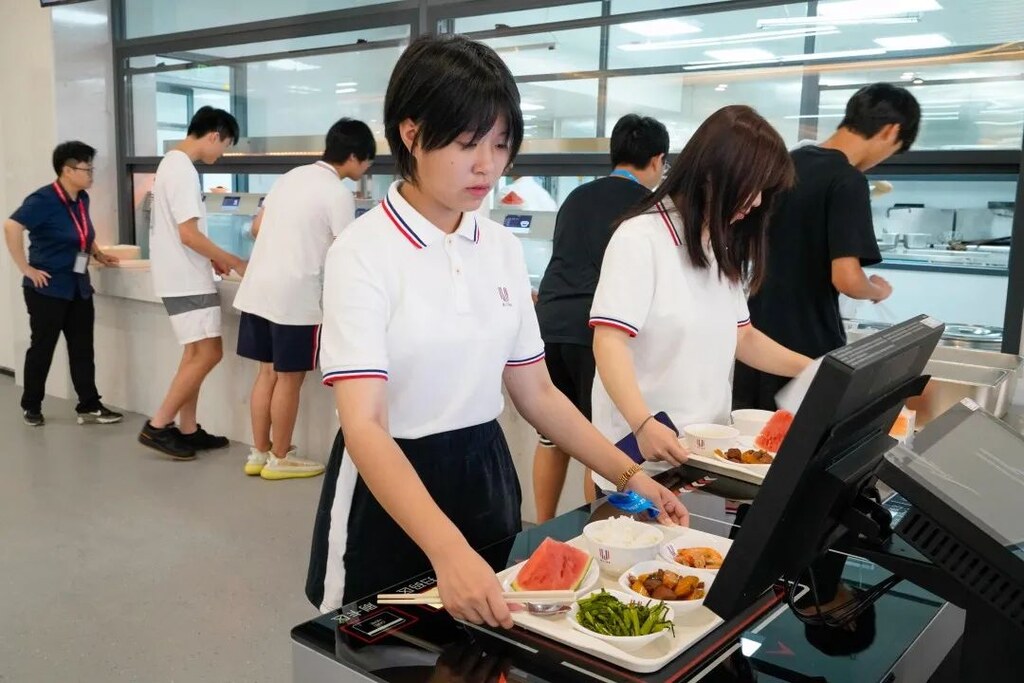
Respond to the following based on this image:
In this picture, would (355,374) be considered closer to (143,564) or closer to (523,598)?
(523,598)

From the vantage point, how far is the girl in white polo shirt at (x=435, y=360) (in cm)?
116

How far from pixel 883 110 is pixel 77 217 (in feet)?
13.1

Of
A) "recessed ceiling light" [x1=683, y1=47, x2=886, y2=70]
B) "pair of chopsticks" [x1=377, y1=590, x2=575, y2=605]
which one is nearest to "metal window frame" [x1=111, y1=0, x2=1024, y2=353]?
"recessed ceiling light" [x1=683, y1=47, x2=886, y2=70]

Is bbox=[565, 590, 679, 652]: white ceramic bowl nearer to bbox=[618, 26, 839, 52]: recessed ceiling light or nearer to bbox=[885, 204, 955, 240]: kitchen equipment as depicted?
bbox=[885, 204, 955, 240]: kitchen equipment

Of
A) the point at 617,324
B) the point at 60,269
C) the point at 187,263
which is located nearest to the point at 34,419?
the point at 60,269

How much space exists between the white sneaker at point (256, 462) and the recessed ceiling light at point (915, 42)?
305 cm

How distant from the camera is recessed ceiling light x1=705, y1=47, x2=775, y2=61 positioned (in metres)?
3.31

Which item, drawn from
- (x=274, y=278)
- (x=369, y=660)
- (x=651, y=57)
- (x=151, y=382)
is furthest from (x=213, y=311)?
(x=369, y=660)

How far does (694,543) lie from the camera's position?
4.06ft

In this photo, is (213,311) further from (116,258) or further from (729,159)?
(729,159)

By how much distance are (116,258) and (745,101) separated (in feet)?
11.4

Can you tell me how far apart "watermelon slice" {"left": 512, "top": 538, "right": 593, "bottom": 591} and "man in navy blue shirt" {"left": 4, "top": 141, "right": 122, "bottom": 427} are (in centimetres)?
431

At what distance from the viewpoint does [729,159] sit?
1.72 metres

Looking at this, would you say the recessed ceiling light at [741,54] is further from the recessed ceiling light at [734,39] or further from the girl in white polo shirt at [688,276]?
the girl in white polo shirt at [688,276]
